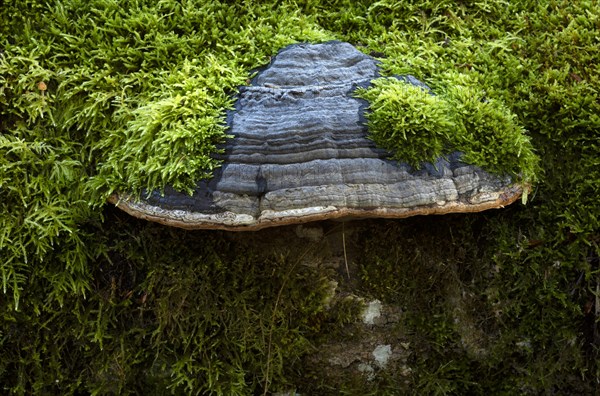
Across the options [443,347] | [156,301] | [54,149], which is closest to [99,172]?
[54,149]

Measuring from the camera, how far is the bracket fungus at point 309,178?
2.30 meters

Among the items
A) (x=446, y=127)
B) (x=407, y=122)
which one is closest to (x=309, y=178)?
(x=407, y=122)

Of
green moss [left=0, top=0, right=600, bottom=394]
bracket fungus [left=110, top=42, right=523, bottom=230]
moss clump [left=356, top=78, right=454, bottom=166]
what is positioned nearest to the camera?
bracket fungus [left=110, top=42, right=523, bottom=230]

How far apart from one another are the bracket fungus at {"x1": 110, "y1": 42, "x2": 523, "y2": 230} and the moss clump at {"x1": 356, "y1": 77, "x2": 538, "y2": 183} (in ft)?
0.16

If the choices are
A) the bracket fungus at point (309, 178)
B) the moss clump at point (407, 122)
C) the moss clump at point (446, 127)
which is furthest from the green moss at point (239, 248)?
the bracket fungus at point (309, 178)

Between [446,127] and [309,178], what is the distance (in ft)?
2.25

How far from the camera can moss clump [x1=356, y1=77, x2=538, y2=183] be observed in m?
2.44

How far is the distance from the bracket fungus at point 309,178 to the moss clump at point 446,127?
0.16 ft

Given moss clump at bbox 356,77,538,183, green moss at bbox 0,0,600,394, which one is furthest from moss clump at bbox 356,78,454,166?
green moss at bbox 0,0,600,394

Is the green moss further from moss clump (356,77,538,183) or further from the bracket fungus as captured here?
the bracket fungus

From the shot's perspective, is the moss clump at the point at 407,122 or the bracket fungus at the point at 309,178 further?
the moss clump at the point at 407,122

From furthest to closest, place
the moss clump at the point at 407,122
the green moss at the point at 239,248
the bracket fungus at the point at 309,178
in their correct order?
the green moss at the point at 239,248 < the moss clump at the point at 407,122 < the bracket fungus at the point at 309,178

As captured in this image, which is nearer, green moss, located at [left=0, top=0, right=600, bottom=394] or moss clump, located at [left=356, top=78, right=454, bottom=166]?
moss clump, located at [left=356, top=78, right=454, bottom=166]

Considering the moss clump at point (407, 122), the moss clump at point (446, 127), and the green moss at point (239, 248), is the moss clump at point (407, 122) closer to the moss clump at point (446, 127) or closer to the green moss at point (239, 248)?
the moss clump at point (446, 127)
